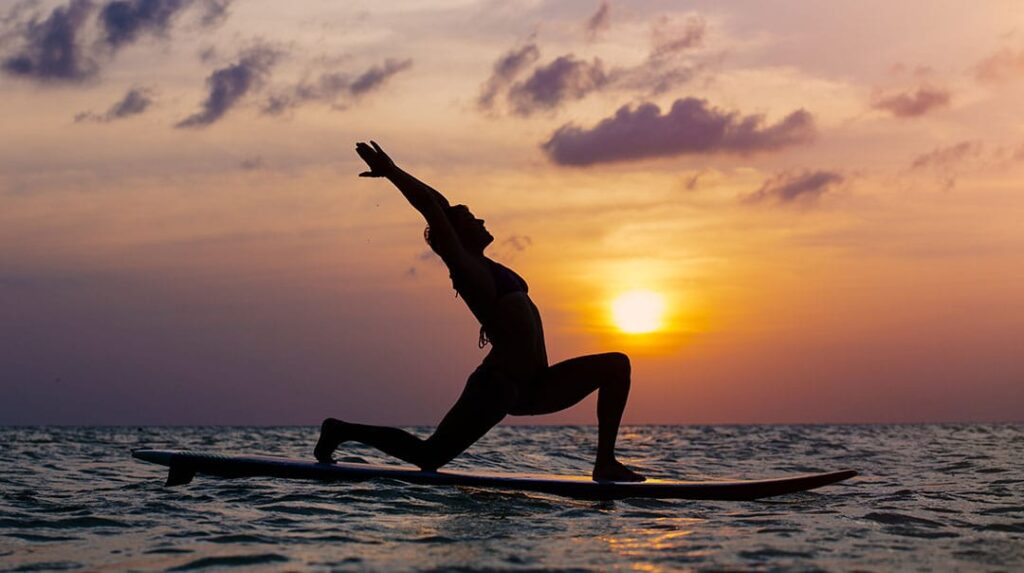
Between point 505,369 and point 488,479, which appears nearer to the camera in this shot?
point 505,369

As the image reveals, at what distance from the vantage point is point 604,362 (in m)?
8.42

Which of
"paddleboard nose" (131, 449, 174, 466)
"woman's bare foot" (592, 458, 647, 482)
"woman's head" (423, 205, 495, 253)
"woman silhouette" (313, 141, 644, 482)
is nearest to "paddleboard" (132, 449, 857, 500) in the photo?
"paddleboard nose" (131, 449, 174, 466)

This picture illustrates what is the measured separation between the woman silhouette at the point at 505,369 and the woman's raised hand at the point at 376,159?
0.60 ft

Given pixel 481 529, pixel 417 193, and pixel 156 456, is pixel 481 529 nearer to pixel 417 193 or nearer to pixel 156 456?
pixel 417 193

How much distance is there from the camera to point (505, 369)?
8.31 meters

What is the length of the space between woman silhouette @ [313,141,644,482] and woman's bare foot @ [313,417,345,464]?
1.41 ft

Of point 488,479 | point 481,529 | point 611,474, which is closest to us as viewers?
point 481,529

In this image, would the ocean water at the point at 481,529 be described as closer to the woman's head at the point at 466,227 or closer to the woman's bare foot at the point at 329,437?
the woman's bare foot at the point at 329,437

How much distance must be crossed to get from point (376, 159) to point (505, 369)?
6.09 feet

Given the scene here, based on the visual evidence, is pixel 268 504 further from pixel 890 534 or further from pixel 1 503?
pixel 890 534

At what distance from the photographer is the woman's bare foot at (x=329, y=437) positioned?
8.92 meters

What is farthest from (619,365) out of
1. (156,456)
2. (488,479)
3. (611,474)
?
(156,456)

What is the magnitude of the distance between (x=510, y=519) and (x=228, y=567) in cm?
221

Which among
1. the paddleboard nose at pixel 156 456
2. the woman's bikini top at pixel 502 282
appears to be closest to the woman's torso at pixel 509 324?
the woman's bikini top at pixel 502 282
